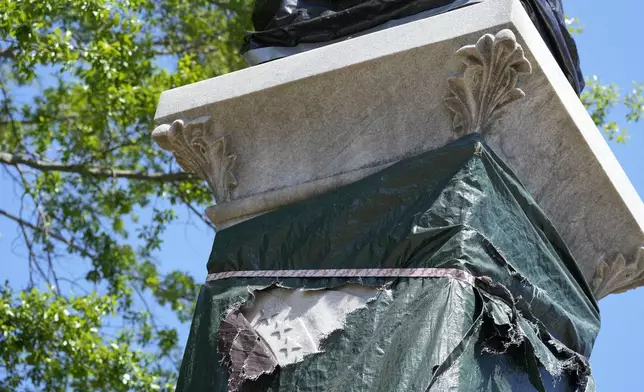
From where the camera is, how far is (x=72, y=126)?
9984mm

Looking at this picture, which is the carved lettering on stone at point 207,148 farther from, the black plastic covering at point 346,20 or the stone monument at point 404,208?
the black plastic covering at point 346,20

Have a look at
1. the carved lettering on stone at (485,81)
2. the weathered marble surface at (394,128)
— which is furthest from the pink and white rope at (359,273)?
the carved lettering on stone at (485,81)

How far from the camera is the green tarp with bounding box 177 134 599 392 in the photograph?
3434 millimetres

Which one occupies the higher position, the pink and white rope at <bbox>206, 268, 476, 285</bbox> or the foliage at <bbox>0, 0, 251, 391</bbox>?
the foliage at <bbox>0, 0, 251, 391</bbox>

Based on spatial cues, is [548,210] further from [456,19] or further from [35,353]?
[35,353]

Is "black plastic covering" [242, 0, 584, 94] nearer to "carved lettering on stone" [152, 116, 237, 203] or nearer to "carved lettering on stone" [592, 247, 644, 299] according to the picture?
"carved lettering on stone" [152, 116, 237, 203]

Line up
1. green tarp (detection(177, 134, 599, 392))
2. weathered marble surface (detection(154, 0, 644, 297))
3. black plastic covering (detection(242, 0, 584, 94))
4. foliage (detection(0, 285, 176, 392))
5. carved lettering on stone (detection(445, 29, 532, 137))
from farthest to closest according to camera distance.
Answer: foliage (detection(0, 285, 176, 392)), black plastic covering (detection(242, 0, 584, 94)), weathered marble surface (detection(154, 0, 644, 297)), carved lettering on stone (detection(445, 29, 532, 137)), green tarp (detection(177, 134, 599, 392))

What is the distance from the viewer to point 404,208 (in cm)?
371

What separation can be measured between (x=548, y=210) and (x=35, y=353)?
17.3 ft

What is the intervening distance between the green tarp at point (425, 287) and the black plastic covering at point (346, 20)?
641mm

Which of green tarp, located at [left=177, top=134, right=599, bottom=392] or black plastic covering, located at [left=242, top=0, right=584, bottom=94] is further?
black plastic covering, located at [left=242, top=0, right=584, bottom=94]

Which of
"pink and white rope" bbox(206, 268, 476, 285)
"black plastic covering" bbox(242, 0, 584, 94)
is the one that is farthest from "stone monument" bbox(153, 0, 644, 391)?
"black plastic covering" bbox(242, 0, 584, 94)

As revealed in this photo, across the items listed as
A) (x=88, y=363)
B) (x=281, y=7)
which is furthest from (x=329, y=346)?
(x=88, y=363)

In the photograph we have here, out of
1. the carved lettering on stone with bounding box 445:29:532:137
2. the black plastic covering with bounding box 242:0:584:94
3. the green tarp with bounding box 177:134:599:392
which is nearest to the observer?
the green tarp with bounding box 177:134:599:392
